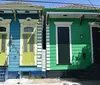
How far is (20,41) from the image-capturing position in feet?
51.7

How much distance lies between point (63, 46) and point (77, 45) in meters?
0.92

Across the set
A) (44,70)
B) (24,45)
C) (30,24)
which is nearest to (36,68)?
(44,70)

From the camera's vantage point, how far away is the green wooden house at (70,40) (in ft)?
51.0

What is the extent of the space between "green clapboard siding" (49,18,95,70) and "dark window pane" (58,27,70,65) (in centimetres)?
33

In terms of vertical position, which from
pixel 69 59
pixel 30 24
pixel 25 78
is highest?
pixel 30 24

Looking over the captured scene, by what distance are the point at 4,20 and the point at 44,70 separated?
4.16 m

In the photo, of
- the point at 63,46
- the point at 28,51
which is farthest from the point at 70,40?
the point at 28,51

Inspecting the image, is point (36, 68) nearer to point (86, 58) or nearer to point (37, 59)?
point (37, 59)

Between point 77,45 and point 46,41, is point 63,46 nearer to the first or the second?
point 77,45

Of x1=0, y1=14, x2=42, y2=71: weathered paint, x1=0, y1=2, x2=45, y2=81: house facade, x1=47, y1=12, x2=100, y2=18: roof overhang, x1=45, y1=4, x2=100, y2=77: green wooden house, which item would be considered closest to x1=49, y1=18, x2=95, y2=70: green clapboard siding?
x1=45, y1=4, x2=100, y2=77: green wooden house

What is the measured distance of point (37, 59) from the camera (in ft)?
51.4

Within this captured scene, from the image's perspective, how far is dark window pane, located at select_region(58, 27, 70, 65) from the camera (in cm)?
1572

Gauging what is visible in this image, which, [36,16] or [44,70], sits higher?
[36,16]

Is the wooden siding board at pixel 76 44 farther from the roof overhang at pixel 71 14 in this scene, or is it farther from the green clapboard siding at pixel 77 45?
the roof overhang at pixel 71 14
